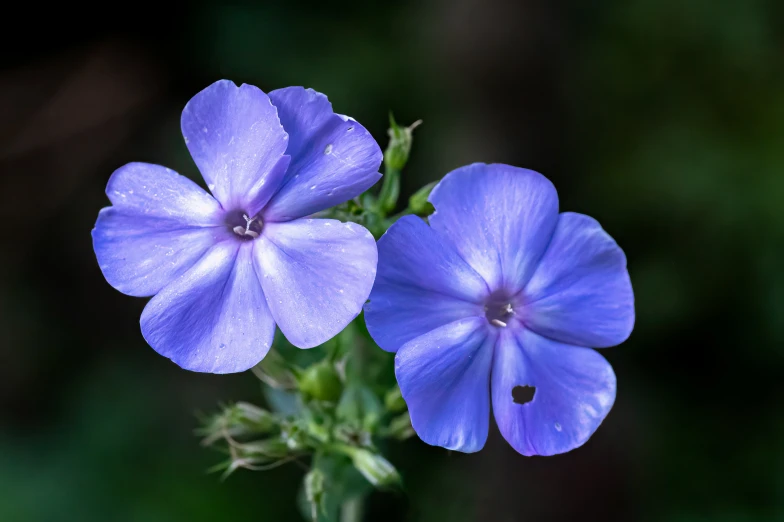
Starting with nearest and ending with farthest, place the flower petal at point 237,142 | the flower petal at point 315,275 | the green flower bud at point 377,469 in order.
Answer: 1. the flower petal at point 315,275
2. the flower petal at point 237,142
3. the green flower bud at point 377,469

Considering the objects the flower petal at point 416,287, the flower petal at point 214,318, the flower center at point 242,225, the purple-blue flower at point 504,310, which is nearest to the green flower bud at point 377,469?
the purple-blue flower at point 504,310

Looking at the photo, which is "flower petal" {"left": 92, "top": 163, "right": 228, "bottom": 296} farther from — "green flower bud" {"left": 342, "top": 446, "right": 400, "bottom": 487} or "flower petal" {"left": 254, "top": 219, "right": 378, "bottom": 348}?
"green flower bud" {"left": 342, "top": 446, "right": 400, "bottom": 487}

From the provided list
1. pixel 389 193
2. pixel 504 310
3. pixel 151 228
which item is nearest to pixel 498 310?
pixel 504 310

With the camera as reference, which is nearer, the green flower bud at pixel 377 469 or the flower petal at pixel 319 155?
the flower petal at pixel 319 155

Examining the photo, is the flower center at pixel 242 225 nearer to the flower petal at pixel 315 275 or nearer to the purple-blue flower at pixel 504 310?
the flower petal at pixel 315 275

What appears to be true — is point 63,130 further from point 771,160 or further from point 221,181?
point 771,160

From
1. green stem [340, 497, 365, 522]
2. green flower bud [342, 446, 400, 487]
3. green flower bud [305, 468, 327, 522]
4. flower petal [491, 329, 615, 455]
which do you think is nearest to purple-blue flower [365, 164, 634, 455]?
flower petal [491, 329, 615, 455]

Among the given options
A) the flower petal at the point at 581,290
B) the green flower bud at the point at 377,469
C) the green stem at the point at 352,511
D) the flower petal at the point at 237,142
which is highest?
the flower petal at the point at 237,142

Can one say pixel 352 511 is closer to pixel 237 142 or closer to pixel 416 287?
pixel 416 287
